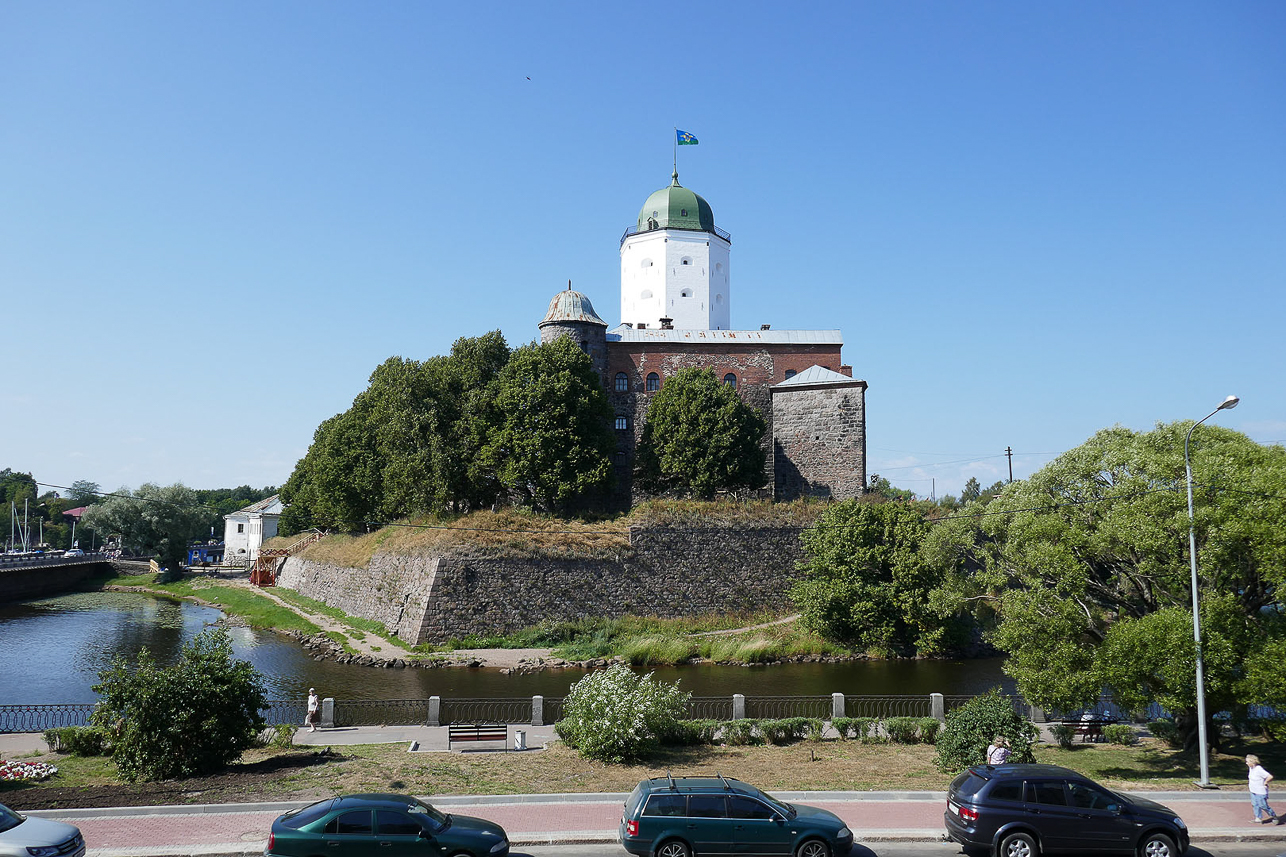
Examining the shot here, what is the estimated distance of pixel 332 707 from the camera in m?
21.5

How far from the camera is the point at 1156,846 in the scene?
1218cm

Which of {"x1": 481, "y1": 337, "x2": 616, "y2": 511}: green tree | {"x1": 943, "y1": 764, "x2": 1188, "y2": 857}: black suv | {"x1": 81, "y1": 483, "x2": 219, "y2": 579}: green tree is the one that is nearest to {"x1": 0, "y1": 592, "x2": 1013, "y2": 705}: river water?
{"x1": 481, "y1": 337, "x2": 616, "y2": 511}: green tree

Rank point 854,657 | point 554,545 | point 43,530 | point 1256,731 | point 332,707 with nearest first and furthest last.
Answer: point 1256,731
point 332,707
point 854,657
point 554,545
point 43,530

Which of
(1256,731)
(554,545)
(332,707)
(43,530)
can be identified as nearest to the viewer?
(1256,731)

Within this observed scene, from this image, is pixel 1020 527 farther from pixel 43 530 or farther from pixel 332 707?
pixel 43 530

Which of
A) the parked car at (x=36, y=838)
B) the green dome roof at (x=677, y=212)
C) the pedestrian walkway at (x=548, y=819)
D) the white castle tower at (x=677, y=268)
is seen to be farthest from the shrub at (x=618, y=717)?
the green dome roof at (x=677, y=212)

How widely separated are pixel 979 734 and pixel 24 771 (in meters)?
18.8

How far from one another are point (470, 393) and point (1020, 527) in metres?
33.1

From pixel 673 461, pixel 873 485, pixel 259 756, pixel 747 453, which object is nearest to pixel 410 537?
pixel 673 461

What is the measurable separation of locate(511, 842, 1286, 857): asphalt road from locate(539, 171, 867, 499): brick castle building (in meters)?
37.5

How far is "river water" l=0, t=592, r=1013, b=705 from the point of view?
98.4 ft

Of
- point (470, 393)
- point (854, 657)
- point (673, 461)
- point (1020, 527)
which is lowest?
point (854, 657)

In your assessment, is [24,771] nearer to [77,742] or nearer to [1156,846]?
[77,742]

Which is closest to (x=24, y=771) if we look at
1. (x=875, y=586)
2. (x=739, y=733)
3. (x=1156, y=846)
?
(x=739, y=733)
